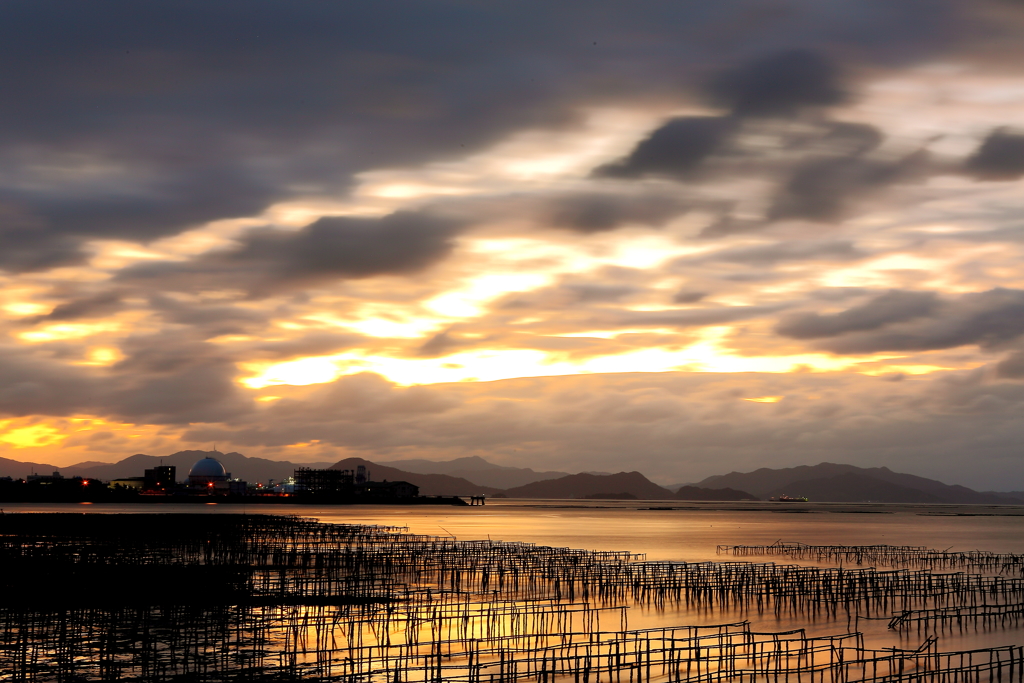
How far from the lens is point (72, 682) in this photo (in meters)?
25.6

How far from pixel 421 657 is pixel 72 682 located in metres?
11.7

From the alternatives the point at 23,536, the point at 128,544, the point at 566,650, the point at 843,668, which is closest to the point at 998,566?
the point at 843,668

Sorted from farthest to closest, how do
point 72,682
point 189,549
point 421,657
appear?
point 189,549 < point 421,657 < point 72,682

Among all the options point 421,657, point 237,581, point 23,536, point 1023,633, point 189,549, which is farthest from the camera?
point 23,536

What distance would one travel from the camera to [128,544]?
7369 cm

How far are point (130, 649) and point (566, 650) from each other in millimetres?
15891

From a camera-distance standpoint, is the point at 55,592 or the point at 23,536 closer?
the point at 55,592

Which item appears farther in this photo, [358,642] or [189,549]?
[189,549]

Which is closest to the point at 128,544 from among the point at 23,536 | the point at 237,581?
the point at 23,536

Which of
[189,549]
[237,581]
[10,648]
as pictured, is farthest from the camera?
[189,549]

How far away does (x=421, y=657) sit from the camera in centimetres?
3198

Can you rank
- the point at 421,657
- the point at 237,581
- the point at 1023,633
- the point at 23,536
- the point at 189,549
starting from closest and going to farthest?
1. the point at 421,657
2. the point at 1023,633
3. the point at 237,581
4. the point at 189,549
5. the point at 23,536

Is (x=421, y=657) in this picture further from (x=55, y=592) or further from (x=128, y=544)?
(x=128, y=544)

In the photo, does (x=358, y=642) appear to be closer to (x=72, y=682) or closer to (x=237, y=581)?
(x=72, y=682)
